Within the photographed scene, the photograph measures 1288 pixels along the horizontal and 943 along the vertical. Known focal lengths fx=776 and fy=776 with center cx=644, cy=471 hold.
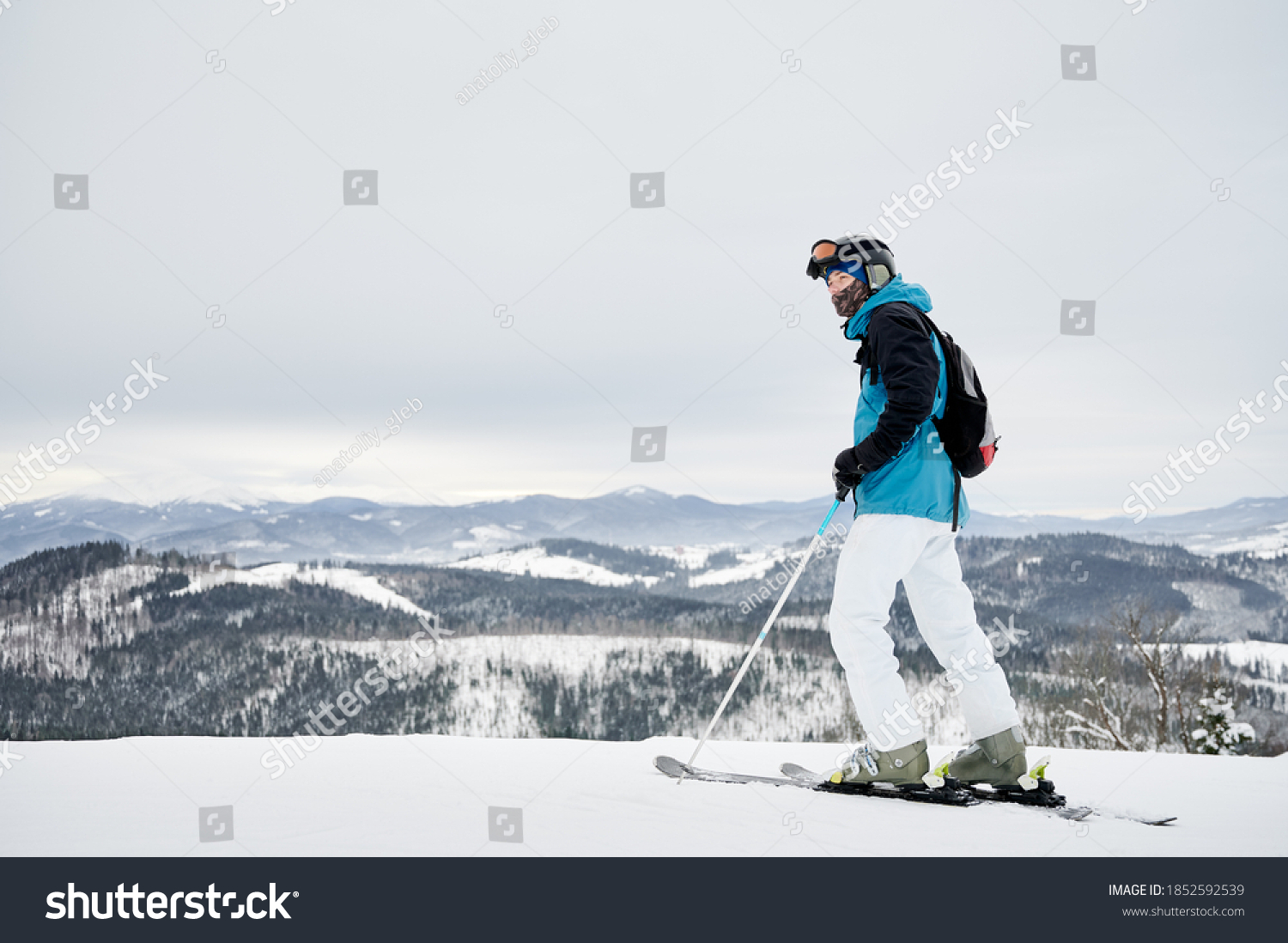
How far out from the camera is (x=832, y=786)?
3.60 metres

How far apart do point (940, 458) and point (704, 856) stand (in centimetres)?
193

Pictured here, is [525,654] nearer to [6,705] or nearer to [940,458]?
[6,705]

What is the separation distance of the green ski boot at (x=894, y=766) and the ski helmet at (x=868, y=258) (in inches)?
82.6

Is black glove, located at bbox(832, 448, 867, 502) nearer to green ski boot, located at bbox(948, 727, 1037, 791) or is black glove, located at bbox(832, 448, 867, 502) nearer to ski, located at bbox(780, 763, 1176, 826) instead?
green ski boot, located at bbox(948, 727, 1037, 791)

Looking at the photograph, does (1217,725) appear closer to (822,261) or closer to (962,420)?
(962,420)

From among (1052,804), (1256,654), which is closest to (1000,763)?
(1052,804)

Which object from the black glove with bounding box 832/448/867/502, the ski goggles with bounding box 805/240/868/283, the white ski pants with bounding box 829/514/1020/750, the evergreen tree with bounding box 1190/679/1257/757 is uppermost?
the ski goggles with bounding box 805/240/868/283

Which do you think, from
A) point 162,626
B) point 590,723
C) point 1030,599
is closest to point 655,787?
point 590,723

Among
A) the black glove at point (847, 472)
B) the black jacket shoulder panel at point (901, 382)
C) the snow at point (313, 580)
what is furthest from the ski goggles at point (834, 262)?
the snow at point (313, 580)

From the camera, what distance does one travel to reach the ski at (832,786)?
3.37 m

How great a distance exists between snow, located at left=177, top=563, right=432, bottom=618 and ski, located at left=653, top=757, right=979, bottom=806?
4890 inches

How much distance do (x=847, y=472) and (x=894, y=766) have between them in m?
1.34

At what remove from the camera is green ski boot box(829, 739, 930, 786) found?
137 inches

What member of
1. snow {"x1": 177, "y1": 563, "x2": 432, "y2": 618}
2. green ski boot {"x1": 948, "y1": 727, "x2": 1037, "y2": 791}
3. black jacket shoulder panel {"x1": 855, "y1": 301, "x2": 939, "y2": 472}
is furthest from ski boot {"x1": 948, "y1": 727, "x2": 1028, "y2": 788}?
snow {"x1": 177, "y1": 563, "x2": 432, "y2": 618}
